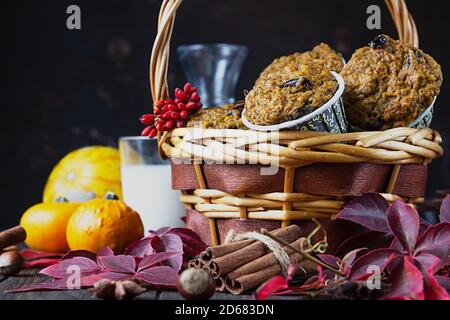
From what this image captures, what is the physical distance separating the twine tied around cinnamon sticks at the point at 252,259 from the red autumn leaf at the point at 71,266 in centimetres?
19

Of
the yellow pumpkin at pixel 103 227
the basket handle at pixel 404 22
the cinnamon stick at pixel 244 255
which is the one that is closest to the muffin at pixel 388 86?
the basket handle at pixel 404 22

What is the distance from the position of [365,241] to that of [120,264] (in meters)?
0.42

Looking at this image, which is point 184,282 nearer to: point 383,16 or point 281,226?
point 281,226

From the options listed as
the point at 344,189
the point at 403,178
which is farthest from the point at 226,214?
the point at 403,178

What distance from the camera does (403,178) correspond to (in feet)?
3.62

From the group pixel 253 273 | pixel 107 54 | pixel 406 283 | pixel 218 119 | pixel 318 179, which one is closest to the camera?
pixel 406 283

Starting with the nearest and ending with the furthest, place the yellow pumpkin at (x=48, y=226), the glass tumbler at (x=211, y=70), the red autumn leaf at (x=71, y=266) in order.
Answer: the red autumn leaf at (x=71, y=266), the yellow pumpkin at (x=48, y=226), the glass tumbler at (x=211, y=70)

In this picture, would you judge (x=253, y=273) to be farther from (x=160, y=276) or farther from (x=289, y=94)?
(x=289, y=94)

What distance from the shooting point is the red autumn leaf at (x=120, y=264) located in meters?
1.00

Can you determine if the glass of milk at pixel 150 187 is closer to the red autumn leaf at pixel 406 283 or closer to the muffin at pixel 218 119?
the muffin at pixel 218 119

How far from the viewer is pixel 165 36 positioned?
1175mm

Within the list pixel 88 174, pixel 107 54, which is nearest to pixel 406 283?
pixel 88 174

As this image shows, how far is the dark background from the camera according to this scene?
2.30 m
